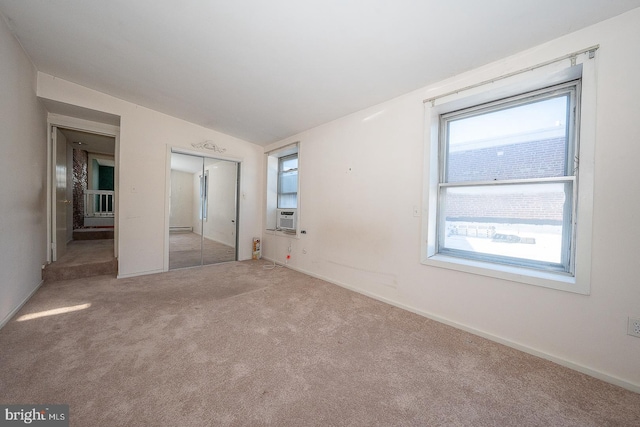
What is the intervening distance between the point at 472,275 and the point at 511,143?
1.35 metres

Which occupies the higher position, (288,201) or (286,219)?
(288,201)

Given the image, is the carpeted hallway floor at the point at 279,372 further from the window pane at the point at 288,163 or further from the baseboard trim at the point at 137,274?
the window pane at the point at 288,163

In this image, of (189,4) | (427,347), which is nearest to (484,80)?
(427,347)

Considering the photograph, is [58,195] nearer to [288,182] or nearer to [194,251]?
[194,251]

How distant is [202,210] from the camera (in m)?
4.56

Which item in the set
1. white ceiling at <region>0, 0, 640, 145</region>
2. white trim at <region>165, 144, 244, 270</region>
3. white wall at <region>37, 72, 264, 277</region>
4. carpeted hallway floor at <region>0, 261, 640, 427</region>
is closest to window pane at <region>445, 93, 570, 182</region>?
white ceiling at <region>0, 0, 640, 145</region>

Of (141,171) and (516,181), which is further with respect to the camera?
(141,171)

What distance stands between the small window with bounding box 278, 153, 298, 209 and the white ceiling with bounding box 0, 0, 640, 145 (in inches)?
60.0

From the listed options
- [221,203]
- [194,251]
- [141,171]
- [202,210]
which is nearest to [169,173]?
[141,171]

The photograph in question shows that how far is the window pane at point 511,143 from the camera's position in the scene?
2000 millimetres

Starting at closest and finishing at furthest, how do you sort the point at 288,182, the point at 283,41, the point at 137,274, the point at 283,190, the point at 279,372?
1. the point at 279,372
2. the point at 283,41
3. the point at 137,274
4. the point at 288,182
5. the point at 283,190

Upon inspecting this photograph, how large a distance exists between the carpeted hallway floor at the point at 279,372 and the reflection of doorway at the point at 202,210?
1.74 meters

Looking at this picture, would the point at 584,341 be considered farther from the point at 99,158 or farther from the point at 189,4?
the point at 99,158

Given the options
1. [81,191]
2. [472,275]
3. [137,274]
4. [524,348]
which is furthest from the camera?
[81,191]
